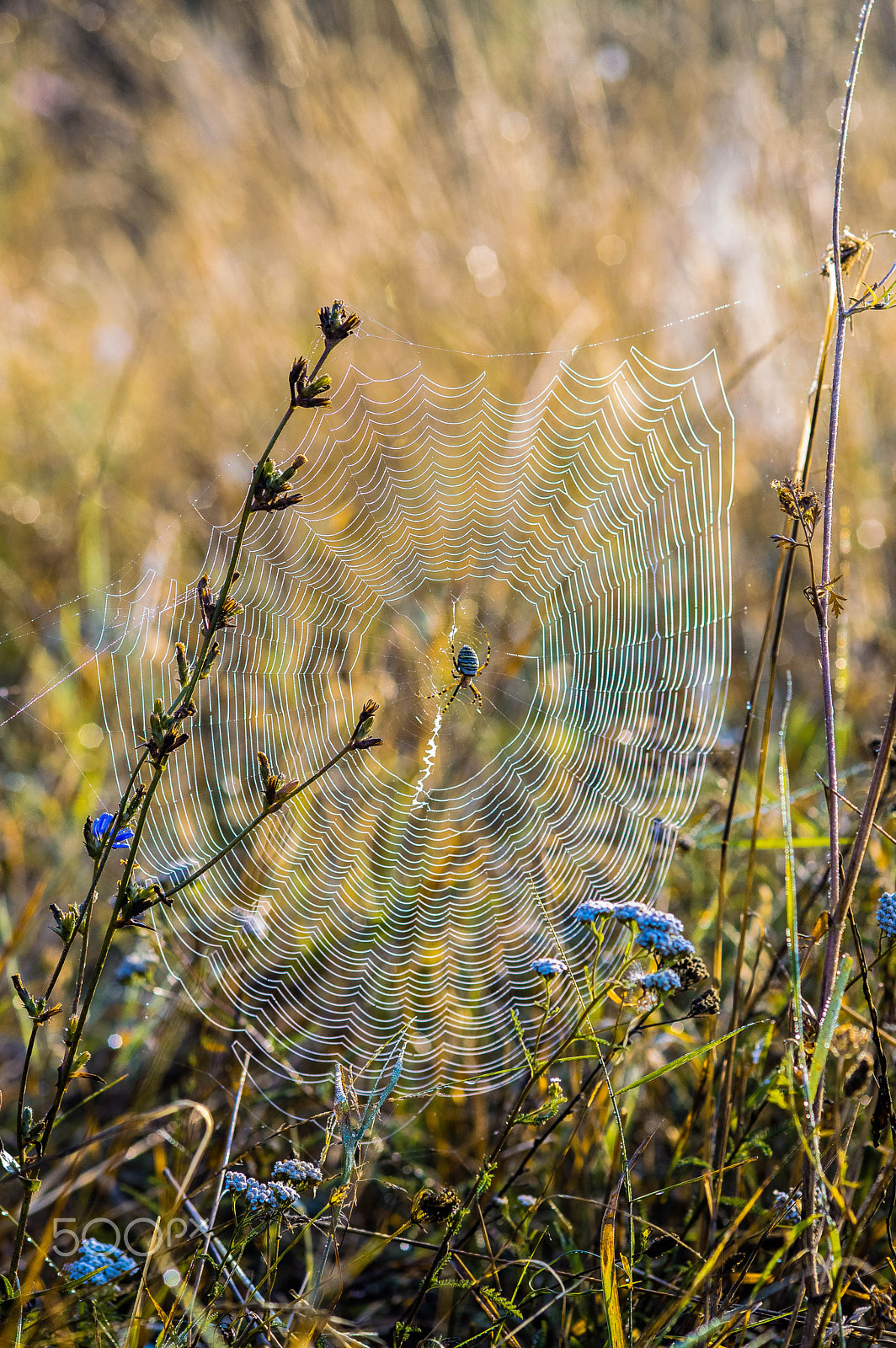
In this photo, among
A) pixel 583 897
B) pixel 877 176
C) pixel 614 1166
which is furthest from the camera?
pixel 877 176

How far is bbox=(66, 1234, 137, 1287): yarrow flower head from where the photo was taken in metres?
1.15

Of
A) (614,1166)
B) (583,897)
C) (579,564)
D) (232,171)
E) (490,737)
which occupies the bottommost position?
(614,1166)

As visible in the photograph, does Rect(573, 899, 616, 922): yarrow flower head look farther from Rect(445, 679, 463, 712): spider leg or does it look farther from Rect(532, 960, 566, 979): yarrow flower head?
Rect(445, 679, 463, 712): spider leg

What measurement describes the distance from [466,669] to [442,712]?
24 centimetres

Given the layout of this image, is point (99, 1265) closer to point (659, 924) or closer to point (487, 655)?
point (659, 924)

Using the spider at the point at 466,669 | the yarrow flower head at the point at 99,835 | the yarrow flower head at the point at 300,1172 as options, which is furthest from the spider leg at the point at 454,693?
the yarrow flower head at the point at 300,1172

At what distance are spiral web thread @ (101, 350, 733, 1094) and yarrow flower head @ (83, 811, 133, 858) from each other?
2.36 feet

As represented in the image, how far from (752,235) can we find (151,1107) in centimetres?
409

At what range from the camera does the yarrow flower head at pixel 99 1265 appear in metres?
1.15

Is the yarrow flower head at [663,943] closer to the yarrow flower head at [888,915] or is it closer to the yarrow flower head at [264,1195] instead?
the yarrow flower head at [888,915]

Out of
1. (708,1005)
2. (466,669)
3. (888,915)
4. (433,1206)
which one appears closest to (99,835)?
(433,1206)

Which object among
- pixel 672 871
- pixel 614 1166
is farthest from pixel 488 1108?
pixel 672 871

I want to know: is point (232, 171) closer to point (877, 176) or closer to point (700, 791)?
point (877, 176)

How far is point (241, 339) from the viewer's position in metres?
4.82
